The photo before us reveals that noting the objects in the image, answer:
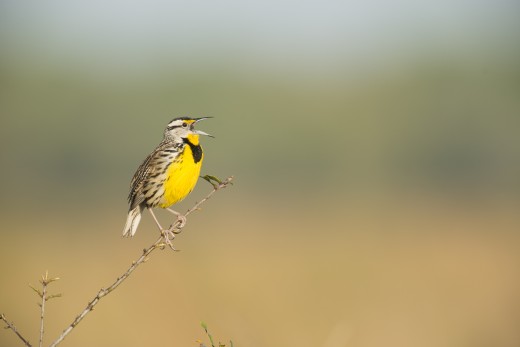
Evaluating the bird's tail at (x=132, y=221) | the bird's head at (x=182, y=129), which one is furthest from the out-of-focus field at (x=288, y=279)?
the bird's head at (x=182, y=129)

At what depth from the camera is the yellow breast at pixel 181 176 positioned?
448 centimetres

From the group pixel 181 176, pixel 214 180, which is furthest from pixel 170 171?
pixel 214 180

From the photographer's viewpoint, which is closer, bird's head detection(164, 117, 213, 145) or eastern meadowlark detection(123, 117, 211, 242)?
eastern meadowlark detection(123, 117, 211, 242)

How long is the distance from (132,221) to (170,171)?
43 centimetres

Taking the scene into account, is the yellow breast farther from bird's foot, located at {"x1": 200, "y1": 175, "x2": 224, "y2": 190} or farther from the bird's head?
bird's foot, located at {"x1": 200, "y1": 175, "x2": 224, "y2": 190}

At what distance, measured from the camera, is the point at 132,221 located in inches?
187

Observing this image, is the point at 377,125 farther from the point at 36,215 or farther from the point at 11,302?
the point at 11,302

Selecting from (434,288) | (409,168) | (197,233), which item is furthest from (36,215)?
(409,168)

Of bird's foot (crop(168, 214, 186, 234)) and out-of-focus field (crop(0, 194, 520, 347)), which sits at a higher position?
out-of-focus field (crop(0, 194, 520, 347))

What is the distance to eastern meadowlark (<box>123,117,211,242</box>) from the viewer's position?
177 inches

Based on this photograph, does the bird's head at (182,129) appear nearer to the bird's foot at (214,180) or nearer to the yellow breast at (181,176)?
the yellow breast at (181,176)

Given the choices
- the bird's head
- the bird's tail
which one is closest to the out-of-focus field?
the bird's tail

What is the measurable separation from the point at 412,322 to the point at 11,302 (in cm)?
454

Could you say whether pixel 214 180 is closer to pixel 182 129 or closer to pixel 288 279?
pixel 182 129
